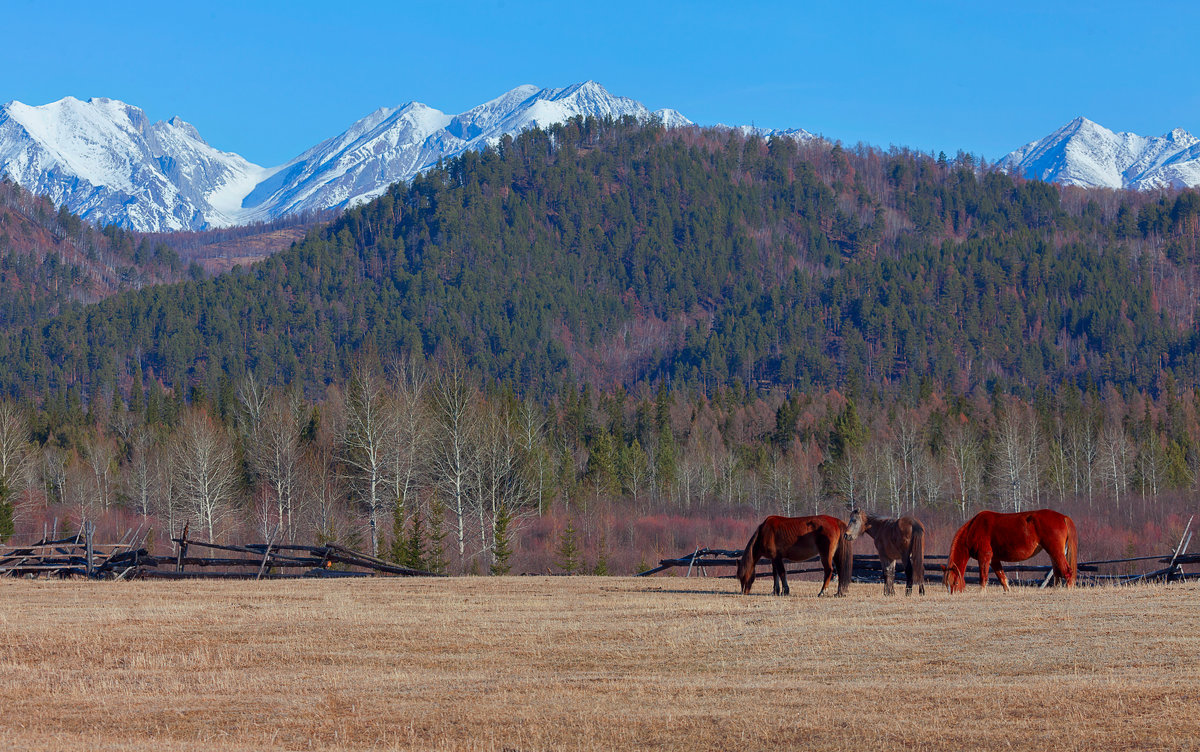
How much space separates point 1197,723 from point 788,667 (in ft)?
19.3

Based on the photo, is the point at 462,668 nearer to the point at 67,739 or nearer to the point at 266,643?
the point at 266,643

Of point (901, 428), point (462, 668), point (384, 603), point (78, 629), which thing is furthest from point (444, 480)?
point (901, 428)

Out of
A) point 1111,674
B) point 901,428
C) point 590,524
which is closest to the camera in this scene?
point 1111,674

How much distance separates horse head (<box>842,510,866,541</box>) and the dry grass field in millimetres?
1367

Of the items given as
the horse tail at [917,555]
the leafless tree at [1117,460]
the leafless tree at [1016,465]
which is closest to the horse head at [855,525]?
the horse tail at [917,555]

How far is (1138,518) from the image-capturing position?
290 ft

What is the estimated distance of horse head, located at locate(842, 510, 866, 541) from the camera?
25641 mm

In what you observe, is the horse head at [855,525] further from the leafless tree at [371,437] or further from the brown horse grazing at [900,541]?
the leafless tree at [371,437]

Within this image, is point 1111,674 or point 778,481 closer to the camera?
point 1111,674

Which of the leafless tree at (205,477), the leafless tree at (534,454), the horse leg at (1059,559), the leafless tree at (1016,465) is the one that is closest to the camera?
the horse leg at (1059,559)

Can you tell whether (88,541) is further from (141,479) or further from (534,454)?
(141,479)

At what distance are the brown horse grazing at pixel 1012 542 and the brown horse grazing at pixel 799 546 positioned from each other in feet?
8.41

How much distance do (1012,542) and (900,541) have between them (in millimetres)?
2468

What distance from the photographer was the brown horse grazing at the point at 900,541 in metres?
25.6
